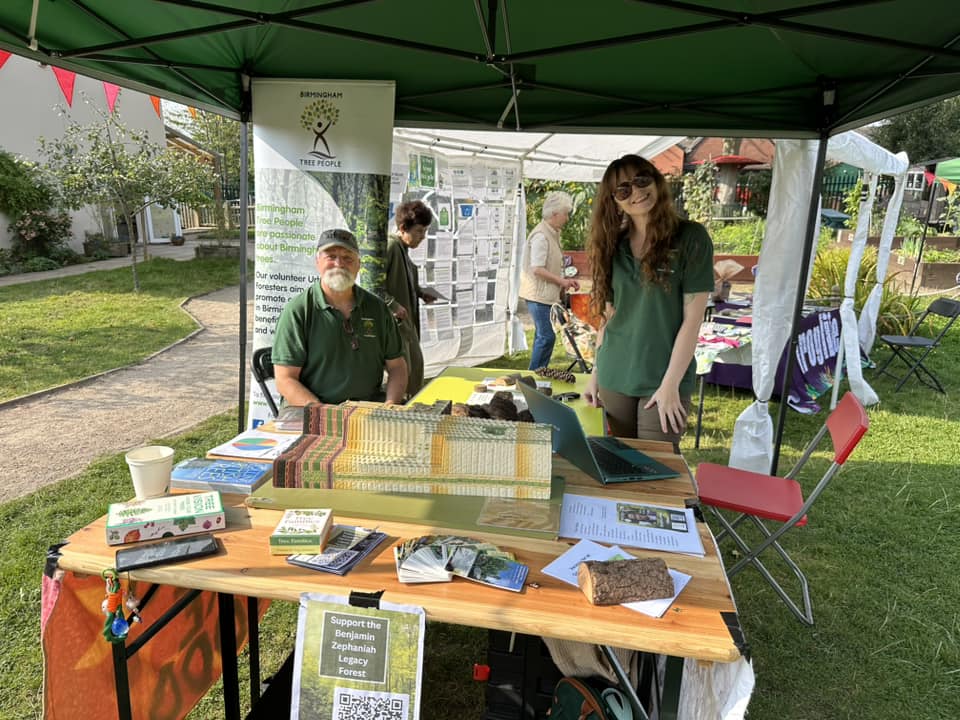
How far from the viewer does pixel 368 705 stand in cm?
142

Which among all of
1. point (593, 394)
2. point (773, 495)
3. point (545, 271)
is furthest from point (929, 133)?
point (593, 394)

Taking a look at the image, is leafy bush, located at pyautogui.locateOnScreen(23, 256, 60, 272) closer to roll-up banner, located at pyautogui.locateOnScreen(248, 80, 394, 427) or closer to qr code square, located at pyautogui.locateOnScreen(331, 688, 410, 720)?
roll-up banner, located at pyautogui.locateOnScreen(248, 80, 394, 427)

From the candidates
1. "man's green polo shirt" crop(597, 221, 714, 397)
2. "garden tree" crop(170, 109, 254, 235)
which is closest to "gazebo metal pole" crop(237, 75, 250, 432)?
"man's green polo shirt" crop(597, 221, 714, 397)

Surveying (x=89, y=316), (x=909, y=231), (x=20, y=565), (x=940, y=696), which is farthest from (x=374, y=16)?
(x=909, y=231)

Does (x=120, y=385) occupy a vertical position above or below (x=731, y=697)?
below

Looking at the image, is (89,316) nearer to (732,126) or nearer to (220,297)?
(220,297)

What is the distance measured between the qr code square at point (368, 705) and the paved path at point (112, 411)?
3658 millimetres

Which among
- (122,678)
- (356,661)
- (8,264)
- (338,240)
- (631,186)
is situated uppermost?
(631,186)

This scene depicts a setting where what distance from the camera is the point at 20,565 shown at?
316 centimetres

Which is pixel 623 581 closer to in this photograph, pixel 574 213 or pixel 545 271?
pixel 545 271

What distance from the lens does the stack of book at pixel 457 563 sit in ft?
4.82

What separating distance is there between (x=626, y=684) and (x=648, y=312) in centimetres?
147

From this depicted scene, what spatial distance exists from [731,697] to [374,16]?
2825 mm

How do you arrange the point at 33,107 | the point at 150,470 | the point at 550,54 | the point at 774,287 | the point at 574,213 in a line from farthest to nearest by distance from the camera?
the point at 33,107 < the point at 574,213 < the point at 774,287 < the point at 550,54 < the point at 150,470
